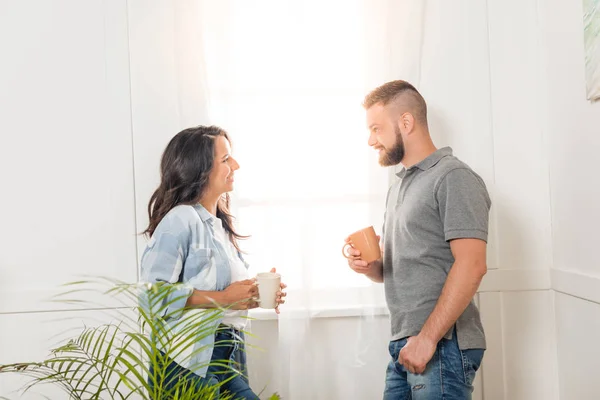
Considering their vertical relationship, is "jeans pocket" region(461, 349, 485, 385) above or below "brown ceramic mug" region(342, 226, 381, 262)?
below

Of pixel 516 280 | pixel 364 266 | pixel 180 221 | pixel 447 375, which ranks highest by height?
pixel 180 221

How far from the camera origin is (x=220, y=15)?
2070mm

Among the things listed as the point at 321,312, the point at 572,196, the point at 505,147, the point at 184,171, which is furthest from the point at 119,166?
the point at 572,196

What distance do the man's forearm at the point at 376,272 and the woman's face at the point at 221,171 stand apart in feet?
1.66

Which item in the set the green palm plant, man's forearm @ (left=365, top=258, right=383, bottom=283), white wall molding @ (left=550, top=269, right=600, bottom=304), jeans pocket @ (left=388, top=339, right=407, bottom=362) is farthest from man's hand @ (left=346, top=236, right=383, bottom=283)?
white wall molding @ (left=550, top=269, right=600, bottom=304)

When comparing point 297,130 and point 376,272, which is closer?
point 376,272

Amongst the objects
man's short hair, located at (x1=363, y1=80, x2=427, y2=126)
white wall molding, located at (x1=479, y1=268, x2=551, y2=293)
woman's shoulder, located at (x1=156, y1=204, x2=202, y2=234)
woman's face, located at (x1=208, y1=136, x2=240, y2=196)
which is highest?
man's short hair, located at (x1=363, y1=80, x2=427, y2=126)

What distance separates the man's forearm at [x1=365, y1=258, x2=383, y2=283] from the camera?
1.80 meters

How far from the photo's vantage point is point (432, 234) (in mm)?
1614

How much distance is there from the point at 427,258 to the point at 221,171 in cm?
67

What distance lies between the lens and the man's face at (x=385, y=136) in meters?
1.76

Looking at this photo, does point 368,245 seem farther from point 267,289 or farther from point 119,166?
point 119,166

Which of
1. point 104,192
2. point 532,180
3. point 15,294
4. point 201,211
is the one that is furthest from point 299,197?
point 15,294

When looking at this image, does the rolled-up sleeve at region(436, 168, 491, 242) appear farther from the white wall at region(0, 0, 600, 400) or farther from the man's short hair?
the white wall at region(0, 0, 600, 400)
